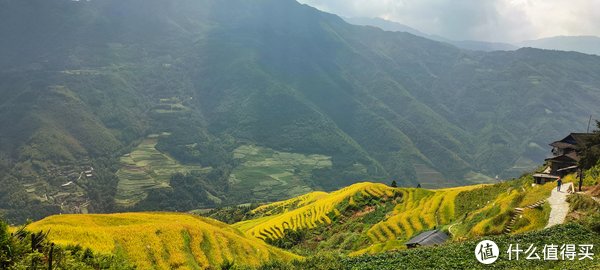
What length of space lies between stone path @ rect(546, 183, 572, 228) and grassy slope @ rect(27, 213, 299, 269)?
2965 cm

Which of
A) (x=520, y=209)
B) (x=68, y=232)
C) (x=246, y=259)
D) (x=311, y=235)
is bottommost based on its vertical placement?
(x=311, y=235)

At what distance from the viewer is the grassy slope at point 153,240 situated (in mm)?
37344

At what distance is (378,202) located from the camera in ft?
293

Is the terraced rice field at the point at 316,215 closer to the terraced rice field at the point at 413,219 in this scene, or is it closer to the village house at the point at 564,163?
the terraced rice field at the point at 413,219

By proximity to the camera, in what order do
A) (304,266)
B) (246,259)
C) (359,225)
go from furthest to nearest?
(359,225)
(246,259)
(304,266)

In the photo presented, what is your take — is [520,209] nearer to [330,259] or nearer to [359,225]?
[330,259]

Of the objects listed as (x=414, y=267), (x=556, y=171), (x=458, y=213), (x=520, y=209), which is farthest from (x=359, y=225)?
(x=414, y=267)

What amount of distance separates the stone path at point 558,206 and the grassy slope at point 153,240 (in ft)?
97.3

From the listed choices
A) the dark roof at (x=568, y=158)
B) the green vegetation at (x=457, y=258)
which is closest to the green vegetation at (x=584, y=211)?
the green vegetation at (x=457, y=258)

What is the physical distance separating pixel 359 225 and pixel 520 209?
3969cm

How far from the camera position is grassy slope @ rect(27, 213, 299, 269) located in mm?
37344

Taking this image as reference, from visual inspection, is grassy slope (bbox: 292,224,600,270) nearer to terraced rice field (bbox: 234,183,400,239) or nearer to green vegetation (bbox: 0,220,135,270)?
green vegetation (bbox: 0,220,135,270)

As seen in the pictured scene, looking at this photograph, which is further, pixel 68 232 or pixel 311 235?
pixel 311 235

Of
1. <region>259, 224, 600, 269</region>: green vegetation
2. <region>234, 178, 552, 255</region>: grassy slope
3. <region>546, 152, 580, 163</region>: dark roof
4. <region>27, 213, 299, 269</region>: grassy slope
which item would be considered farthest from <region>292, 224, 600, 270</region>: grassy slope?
Result: <region>546, 152, 580, 163</region>: dark roof
